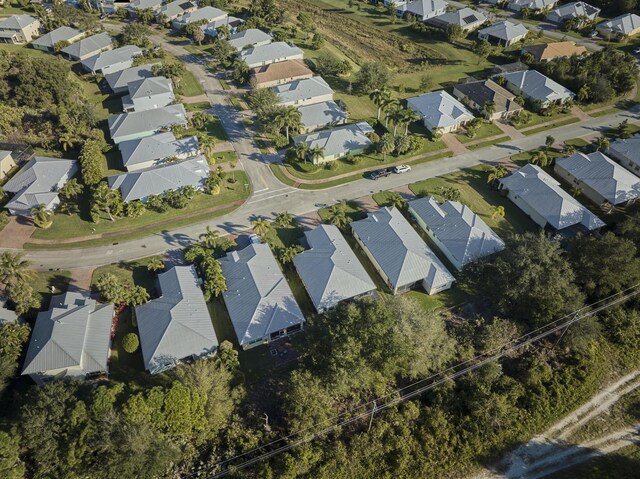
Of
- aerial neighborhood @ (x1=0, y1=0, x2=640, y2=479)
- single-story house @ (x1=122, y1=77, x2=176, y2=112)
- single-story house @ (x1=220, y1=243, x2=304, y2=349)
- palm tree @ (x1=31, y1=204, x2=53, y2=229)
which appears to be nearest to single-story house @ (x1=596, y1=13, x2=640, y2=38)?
aerial neighborhood @ (x1=0, y1=0, x2=640, y2=479)

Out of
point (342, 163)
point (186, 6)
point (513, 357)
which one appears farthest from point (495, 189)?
point (186, 6)

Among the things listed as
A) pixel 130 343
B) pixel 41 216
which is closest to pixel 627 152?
pixel 130 343

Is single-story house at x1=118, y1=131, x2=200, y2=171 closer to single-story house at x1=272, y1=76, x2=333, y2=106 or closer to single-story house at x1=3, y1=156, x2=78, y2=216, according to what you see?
single-story house at x1=3, y1=156, x2=78, y2=216

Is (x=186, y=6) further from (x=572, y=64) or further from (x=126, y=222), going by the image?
(x=572, y=64)

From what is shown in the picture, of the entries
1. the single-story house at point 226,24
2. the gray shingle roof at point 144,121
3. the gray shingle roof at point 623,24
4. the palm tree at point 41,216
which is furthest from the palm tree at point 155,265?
the gray shingle roof at point 623,24

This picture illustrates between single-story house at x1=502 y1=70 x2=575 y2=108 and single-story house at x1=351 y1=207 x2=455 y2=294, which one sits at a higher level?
single-story house at x1=502 y1=70 x2=575 y2=108

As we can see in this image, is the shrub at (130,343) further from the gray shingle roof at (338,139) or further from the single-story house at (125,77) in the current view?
the single-story house at (125,77)
